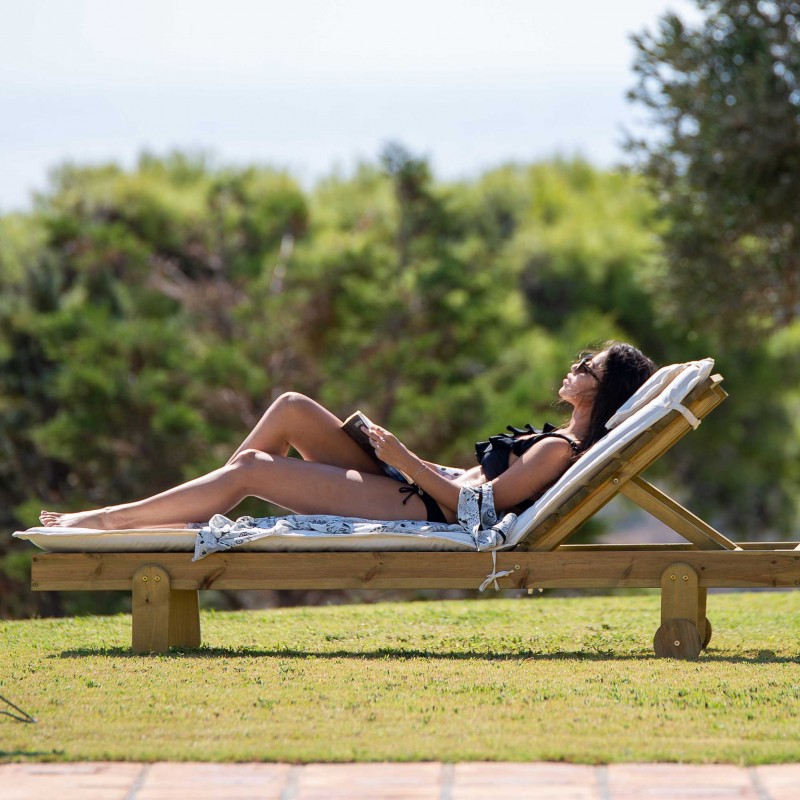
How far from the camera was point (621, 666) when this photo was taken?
4.59 metres

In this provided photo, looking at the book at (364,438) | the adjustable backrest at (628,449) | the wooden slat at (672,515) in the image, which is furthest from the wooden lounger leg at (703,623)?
the book at (364,438)

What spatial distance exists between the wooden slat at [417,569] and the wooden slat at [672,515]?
10cm

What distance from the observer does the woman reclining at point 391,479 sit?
5109 millimetres

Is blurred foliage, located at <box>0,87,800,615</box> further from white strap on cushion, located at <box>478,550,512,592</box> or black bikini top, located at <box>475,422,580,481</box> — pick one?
white strap on cushion, located at <box>478,550,512,592</box>

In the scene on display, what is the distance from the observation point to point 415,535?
4934mm

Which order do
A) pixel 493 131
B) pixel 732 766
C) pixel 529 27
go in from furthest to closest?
pixel 493 131 → pixel 529 27 → pixel 732 766

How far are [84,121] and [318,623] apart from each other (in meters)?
21.8

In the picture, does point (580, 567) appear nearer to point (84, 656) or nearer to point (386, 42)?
point (84, 656)

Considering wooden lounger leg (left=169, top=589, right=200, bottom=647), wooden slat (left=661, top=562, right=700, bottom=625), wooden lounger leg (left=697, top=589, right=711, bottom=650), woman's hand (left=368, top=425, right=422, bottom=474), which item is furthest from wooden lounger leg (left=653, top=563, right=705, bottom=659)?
wooden lounger leg (left=169, top=589, right=200, bottom=647)

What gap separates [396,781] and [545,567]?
6.41 ft

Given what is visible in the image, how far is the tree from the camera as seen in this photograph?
11.4m

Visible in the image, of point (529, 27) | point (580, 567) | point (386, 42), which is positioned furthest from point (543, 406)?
point (580, 567)

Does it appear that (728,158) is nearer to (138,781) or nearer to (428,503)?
(428,503)

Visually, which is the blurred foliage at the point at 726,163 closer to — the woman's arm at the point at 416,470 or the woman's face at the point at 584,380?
the woman's face at the point at 584,380
